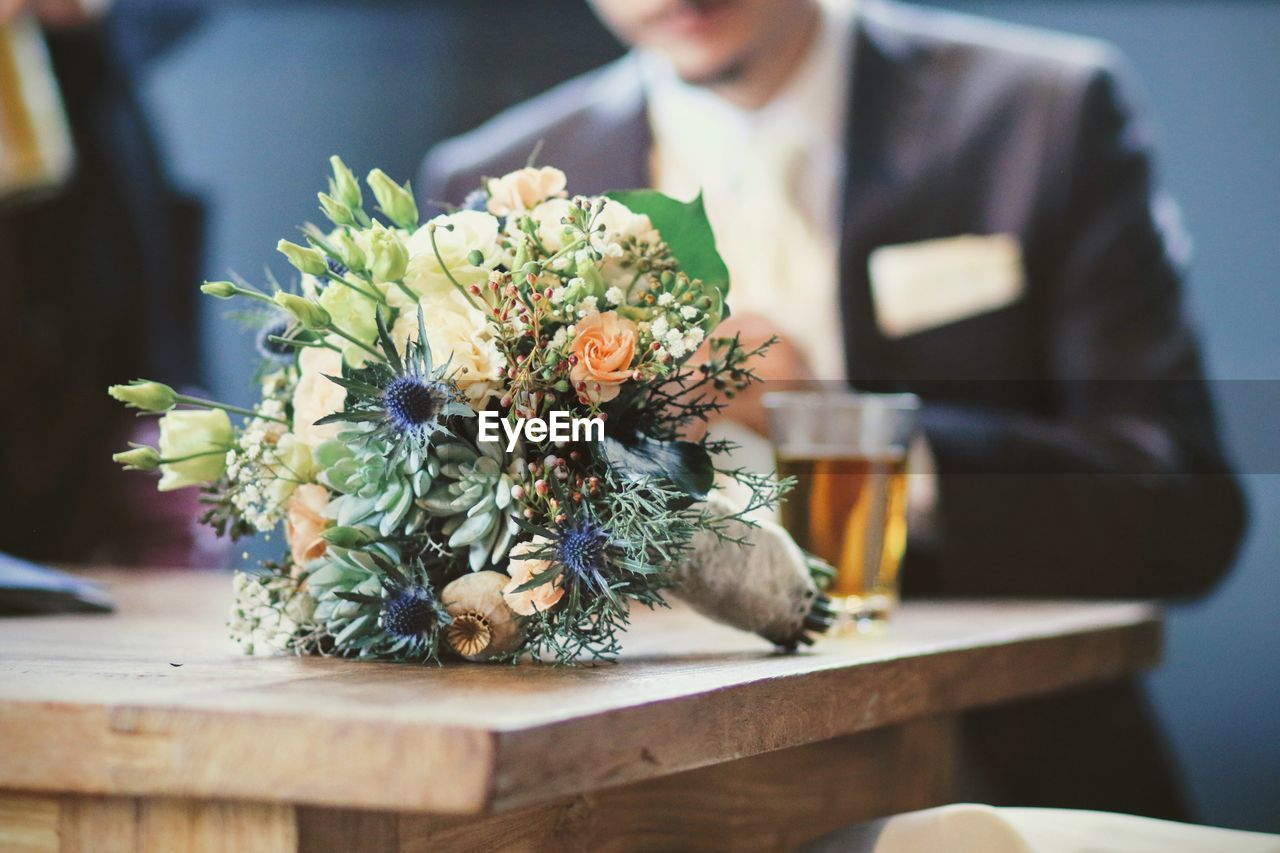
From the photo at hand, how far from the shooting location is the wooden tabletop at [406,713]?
631mm

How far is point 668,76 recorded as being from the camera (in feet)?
7.32

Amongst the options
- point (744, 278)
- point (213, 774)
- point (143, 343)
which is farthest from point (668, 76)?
point (213, 774)

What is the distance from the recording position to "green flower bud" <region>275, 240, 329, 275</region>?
2.92 ft

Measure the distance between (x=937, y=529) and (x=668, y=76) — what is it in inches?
32.7

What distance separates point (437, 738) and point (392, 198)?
45cm

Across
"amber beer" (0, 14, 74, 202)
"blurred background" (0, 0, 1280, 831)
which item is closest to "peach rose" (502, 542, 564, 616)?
"blurred background" (0, 0, 1280, 831)

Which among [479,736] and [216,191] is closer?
[479,736]

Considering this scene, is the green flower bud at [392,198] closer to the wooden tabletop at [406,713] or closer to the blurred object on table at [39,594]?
the wooden tabletop at [406,713]

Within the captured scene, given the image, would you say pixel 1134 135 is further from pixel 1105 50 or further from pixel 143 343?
pixel 143 343

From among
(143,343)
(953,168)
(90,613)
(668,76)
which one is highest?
(668,76)

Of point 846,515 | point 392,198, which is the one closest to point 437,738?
point 392,198

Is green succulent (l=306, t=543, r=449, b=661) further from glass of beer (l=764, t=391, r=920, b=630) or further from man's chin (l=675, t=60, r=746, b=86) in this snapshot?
man's chin (l=675, t=60, r=746, b=86)

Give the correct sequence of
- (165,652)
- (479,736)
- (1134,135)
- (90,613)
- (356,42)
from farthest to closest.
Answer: (356,42) → (1134,135) → (90,613) → (165,652) → (479,736)

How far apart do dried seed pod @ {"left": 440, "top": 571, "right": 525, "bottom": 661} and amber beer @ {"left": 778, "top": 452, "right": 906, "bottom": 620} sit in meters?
0.47
